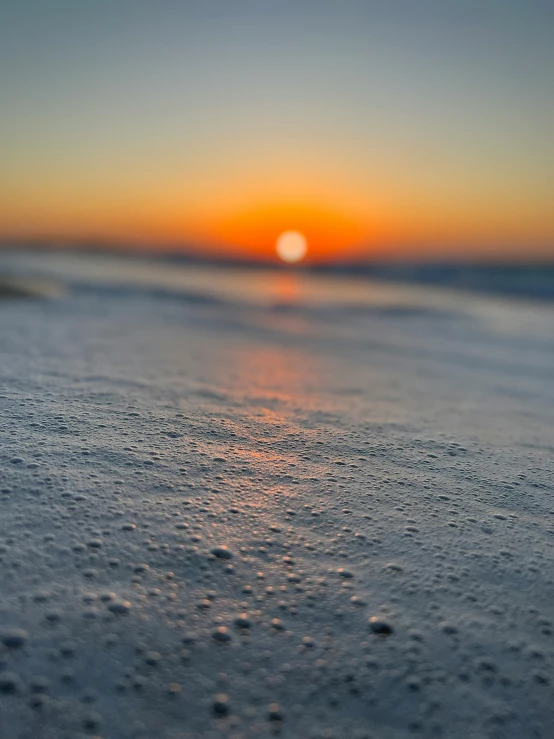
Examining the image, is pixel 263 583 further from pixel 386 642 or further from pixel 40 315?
pixel 40 315

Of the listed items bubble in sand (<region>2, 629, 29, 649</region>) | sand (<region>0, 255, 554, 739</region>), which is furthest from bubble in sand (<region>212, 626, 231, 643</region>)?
bubble in sand (<region>2, 629, 29, 649</region>)

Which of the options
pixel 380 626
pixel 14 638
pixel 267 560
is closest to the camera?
pixel 14 638

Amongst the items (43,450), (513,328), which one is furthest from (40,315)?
(513,328)

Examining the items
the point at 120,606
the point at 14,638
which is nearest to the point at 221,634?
the point at 120,606

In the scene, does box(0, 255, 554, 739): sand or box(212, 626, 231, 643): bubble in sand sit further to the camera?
box(212, 626, 231, 643): bubble in sand

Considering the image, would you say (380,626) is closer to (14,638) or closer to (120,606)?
(120,606)

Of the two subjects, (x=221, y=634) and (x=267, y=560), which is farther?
(x=267, y=560)

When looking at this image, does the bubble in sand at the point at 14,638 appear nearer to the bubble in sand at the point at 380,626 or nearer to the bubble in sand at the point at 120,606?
the bubble in sand at the point at 120,606

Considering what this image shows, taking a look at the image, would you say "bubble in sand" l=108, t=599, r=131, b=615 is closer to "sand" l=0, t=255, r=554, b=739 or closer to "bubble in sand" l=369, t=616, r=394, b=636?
"sand" l=0, t=255, r=554, b=739
